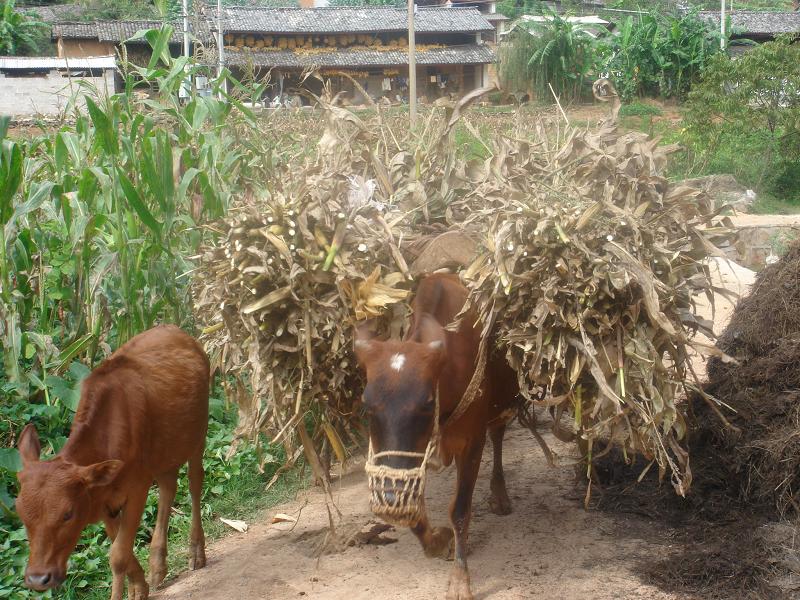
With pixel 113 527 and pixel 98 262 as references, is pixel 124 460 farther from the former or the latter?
pixel 98 262

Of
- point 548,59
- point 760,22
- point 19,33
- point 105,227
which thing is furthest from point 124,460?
point 760,22

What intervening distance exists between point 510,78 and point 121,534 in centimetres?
2894

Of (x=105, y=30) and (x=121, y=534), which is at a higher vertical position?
(x=105, y=30)

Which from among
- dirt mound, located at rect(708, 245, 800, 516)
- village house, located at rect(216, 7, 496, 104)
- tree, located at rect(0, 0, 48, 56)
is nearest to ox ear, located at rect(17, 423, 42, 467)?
dirt mound, located at rect(708, 245, 800, 516)

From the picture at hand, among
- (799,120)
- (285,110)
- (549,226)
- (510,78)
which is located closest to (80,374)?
(549,226)

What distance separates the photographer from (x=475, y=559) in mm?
4816

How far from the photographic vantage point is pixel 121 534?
4246 mm

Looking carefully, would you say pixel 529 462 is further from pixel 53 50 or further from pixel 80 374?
pixel 53 50

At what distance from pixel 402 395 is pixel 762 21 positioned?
3949 centimetres

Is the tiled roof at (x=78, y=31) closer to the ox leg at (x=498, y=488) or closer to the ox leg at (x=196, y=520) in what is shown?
the ox leg at (x=196, y=520)

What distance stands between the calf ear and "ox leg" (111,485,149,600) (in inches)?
17.3

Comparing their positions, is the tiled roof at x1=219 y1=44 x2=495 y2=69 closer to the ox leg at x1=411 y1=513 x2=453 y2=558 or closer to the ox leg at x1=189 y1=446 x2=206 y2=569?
the ox leg at x1=189 y1=446 x2=206 y2=569

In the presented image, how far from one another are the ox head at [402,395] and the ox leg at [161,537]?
1.59m

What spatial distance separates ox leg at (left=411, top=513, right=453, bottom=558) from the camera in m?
A: 4.43
